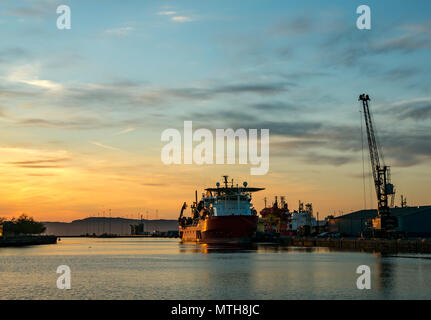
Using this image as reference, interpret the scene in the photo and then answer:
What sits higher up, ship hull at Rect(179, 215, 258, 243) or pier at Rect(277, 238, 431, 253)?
ship hull at Rect(179, 215, 258, 243)

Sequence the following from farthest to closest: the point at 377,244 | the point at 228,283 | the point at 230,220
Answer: the point at 230,220, the point at 377,244, the point at 228,283

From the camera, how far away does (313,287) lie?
6025 cm

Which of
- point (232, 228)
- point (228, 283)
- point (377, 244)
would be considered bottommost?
point (228, 283)

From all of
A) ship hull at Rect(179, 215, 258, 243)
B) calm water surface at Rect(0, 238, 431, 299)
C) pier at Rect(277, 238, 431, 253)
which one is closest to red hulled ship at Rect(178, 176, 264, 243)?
ship hull at Rect(179, 215, 258, 243)

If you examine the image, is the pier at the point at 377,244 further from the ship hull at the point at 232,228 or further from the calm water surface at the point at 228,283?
the calm water surface at the point at 228,283

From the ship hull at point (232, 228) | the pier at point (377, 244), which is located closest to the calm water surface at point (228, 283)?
the pier at point (377, 244)

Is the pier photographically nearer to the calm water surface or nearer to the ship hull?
the ship hull

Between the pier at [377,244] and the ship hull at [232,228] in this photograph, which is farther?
the ship hull at [232,228]

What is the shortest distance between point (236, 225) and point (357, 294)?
410 feet

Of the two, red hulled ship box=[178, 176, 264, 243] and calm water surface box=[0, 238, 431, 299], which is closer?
calm water surface box=[0, 238, 431, 299]

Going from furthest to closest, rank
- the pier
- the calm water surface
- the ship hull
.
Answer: the ship hull → the pier → the calm water surface

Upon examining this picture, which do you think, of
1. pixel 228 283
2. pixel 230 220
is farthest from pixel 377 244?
pixel 228 283

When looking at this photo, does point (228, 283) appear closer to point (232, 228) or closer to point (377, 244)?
point (377, 244)
